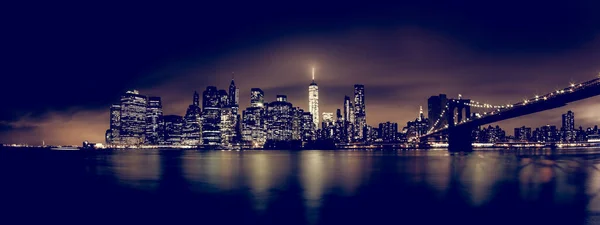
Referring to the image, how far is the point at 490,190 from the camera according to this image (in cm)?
3200

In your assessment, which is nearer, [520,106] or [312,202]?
[312,202]

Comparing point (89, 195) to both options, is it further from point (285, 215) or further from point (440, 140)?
point (440, 140)

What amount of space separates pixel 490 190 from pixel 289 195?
43.5ft

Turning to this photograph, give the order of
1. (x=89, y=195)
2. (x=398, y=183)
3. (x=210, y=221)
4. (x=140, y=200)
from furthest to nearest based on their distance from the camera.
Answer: (x=398, y=183) < (x=89, y=195) < (x=140, y=200) < (x=210, y=221)

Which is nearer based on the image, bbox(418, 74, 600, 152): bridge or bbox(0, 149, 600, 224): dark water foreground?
bbox(0, 149, 600, 224): dark water foreground

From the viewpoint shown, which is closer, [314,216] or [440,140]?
[314,216]

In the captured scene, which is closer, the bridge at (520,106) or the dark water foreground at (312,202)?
the dark water foreground at (312,202)

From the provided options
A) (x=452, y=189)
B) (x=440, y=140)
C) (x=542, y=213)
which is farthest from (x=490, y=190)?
(x=440, y=140)

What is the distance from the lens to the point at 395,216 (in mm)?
21391

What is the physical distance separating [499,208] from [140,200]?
19692mm

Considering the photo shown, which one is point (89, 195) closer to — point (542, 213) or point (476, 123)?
point (542, 213)

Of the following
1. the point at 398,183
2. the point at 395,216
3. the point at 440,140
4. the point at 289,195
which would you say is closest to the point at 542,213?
the point at 395,216

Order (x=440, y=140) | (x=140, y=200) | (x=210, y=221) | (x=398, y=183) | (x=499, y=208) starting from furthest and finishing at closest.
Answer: (x=440, y=140), (x=398, y=183), (x=140, y=200), (x=499, y=208), (x=210, y=221)

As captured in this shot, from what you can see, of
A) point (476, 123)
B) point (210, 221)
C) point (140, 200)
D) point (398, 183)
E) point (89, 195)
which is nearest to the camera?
point (210, 221)
